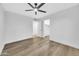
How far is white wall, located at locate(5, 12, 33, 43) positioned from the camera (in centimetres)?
154

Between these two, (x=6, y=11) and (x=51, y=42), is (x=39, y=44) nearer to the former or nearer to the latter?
(x=51, y=42)

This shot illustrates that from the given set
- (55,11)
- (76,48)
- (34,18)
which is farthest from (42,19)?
(76,48)

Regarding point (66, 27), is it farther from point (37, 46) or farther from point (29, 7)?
point (29, 7)

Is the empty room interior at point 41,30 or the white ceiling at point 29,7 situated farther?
the empty room interior at point 41,30

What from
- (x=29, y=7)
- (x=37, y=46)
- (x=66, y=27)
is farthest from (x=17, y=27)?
(x=66, y=27)

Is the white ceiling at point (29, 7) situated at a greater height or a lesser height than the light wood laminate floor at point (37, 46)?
greater

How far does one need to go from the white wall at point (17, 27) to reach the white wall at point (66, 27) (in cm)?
55

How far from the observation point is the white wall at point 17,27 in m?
1.54

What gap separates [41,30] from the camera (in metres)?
1.76

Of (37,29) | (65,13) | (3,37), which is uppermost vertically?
(65,13)

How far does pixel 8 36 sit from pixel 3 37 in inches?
3.9

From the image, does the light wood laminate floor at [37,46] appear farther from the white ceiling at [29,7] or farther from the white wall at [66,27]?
the white ceiling at [29,7]

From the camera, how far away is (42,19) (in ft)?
5.79

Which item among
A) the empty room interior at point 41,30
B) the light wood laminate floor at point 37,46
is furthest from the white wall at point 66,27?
the light wood laminate floor at point 37,46
